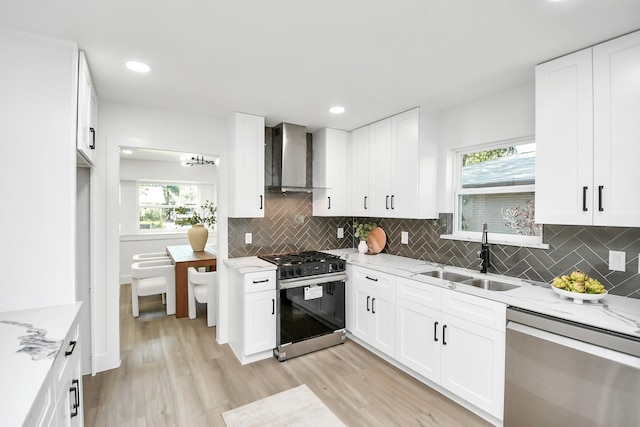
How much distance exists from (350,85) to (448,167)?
4.43ft

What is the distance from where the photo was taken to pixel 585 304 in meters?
1.85

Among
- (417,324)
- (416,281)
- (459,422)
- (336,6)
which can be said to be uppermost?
(336,6)

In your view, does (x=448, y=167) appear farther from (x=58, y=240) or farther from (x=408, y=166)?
(x=58, y=240)

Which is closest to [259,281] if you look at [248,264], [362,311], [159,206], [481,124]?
[248,264]

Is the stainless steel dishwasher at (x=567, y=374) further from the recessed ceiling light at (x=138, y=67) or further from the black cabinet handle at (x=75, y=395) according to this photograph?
the recessed ceiling light at (x=138, y=67)

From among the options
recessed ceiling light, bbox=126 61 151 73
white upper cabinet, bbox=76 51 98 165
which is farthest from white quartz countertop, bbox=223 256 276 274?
recessed ceiling light, bbox=126 61 151 73

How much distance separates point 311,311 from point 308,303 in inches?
3.7

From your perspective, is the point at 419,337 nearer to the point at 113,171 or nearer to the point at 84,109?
the point at 84,109

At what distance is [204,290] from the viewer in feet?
13.5

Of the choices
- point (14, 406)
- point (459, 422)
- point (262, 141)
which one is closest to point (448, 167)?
point (262, 141)

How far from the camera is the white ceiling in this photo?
153cm

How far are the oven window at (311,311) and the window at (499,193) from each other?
4.70 ft

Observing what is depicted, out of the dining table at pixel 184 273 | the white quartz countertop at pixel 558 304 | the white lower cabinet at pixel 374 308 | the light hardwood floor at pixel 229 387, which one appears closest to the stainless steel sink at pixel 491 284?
the white quartz countertop at pixel 558 304

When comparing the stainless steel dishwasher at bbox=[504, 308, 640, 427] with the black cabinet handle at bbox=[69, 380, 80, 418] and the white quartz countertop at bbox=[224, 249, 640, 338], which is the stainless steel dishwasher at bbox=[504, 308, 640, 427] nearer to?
the white quartz countertop at bbox=[224, 249, 640, 338]
